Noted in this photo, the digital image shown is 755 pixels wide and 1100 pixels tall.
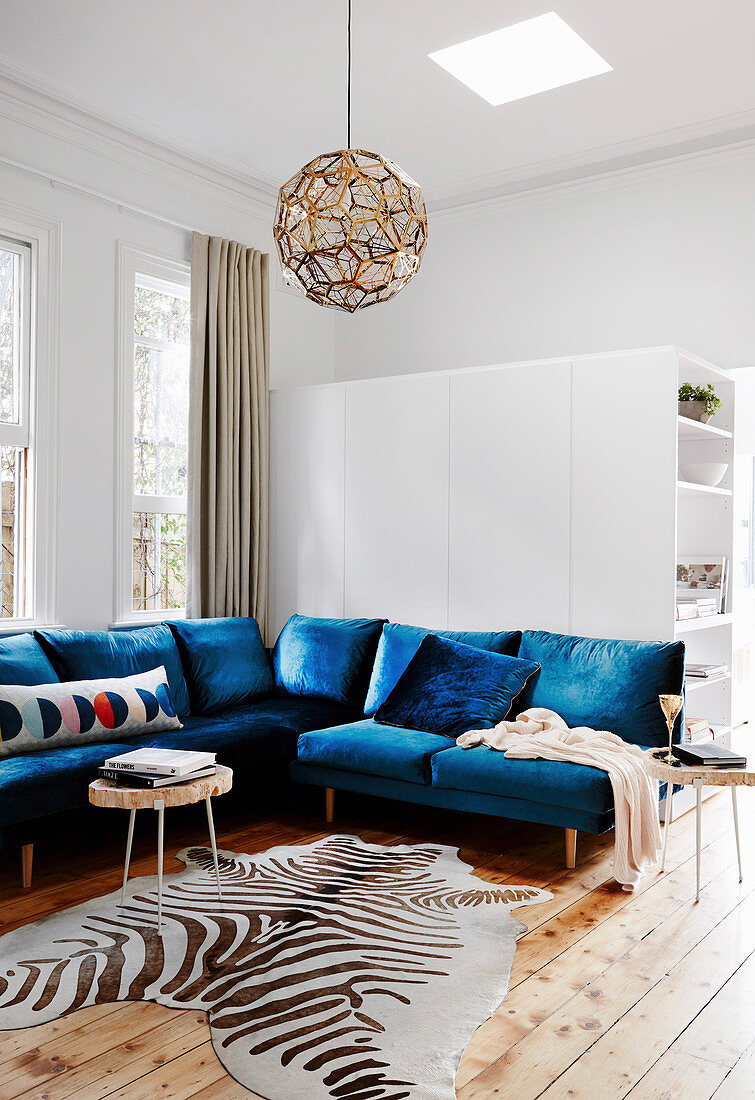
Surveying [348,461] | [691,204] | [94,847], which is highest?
[691,204]

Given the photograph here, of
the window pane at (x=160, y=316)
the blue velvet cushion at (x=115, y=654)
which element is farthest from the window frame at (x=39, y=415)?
the window pane at (x=160, y=316)

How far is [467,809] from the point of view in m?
3.58

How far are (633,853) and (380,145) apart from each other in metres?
3.55

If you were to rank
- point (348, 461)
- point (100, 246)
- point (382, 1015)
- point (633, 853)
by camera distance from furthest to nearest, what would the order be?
point (348, 461)
point (100, 246)
point (633, 853)
point (382, 1015)

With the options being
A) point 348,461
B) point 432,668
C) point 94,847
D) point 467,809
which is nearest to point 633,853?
point 467,809

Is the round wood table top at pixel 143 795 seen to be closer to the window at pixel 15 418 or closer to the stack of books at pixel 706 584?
the window at pixel 15 418

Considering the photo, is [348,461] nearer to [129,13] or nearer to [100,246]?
[100,246]

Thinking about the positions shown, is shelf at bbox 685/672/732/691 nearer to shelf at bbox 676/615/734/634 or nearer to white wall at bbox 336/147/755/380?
shelf at bbox 676/615/734/634

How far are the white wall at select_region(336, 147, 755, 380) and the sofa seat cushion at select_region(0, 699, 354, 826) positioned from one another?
180 centimetres

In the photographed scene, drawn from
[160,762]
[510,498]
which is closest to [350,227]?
[160,762]

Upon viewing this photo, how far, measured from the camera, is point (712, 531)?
479cm

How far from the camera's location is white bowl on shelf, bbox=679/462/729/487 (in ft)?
14.9

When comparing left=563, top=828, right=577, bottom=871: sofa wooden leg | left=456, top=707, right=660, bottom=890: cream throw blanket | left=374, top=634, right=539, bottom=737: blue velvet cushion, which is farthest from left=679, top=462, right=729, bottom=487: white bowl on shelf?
left=563, top=828, right=577, bottom=871: sofa wooden leg

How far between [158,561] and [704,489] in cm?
280
